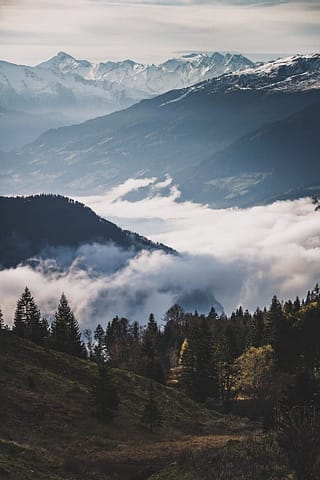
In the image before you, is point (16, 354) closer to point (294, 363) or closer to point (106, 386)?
point (106, 386)

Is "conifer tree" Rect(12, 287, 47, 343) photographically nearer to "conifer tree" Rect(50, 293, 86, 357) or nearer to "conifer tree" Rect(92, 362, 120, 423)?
"conifer tree" Rect(50, 293, 86, 357)

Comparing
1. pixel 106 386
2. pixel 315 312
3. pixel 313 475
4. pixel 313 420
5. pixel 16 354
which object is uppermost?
pixel 315 312

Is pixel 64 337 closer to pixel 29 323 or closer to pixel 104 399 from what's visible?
pixel 29 323

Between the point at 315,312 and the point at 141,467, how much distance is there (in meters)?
58.5

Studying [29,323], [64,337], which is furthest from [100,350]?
[64,337]

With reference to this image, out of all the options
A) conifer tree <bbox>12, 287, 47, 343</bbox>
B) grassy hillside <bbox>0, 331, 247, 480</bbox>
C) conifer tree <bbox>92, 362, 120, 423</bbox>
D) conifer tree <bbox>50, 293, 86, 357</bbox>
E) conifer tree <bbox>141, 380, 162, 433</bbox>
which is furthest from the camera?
conifer tree <bbox>12, 287, 47, 343</bbox>

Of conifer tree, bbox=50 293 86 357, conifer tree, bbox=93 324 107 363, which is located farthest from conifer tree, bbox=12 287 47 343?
conifer tree, bbox=93 324 107 363

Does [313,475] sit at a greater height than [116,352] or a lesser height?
lesser

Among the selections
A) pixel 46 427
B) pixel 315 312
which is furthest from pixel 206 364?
pixel 46 427

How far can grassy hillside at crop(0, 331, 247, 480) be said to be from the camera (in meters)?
42.2

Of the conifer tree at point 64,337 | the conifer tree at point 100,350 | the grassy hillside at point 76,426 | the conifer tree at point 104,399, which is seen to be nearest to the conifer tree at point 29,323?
the conifer tree at point 64,337

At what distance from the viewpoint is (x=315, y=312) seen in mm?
97375

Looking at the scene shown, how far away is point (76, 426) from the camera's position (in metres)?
57.2

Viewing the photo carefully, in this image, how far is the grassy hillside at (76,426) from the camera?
42219 mm
